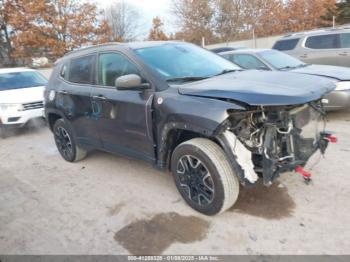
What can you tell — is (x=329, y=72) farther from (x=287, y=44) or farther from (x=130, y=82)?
(x=130, y=82)

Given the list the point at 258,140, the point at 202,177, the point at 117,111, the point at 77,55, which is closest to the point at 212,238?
the point at 202,177

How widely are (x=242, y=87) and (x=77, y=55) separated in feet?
9.32

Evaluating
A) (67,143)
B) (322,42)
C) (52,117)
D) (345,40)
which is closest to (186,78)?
(67,143)

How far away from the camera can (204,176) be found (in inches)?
122

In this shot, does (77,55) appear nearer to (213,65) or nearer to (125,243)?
(213,65)

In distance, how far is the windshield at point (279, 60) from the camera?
6.70 m

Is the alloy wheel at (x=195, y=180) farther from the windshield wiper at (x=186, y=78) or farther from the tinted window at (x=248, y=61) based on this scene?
the tinted window at (x=248, y=61)

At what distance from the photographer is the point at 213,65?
12.7ft

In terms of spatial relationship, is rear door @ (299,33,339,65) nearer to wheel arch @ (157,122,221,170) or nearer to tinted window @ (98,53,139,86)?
tinted window @ (98,53,139,86)

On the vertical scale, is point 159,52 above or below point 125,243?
above

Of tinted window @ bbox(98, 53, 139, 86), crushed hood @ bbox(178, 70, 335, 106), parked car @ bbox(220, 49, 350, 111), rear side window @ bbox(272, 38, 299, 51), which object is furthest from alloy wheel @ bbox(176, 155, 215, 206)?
rear side window @ bbox(272, 38, 299, 51)

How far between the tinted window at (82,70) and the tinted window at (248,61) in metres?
3.87

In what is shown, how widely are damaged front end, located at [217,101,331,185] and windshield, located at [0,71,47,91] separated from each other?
671 centimetres

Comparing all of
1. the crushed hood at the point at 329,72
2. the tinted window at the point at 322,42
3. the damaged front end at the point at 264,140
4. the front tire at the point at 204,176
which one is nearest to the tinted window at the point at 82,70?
the front tire at the point at 204,176
